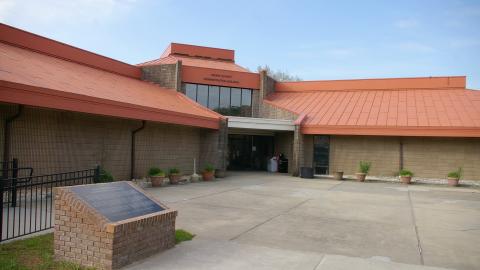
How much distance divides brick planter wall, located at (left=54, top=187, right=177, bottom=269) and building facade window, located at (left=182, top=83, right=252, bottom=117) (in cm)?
2162

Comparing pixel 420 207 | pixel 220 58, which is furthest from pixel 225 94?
pixel 420 207

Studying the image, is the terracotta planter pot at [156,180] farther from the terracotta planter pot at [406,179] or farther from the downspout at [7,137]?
the terracotta planter pot at [406,179]

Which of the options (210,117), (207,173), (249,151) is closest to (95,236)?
(207,173)

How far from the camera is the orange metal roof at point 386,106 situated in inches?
930

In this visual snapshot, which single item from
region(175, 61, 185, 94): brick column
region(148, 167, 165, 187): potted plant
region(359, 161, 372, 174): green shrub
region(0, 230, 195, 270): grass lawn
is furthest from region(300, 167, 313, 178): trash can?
region(0, 230, 195, 270): grass lawn

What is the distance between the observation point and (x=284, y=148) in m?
28.6

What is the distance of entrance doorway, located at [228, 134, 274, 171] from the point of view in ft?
98.9

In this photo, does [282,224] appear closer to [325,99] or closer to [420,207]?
[420,207]

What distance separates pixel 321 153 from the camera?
87.3 feet

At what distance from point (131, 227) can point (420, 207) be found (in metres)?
10.4

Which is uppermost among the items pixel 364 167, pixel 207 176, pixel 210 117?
pixel 210 117

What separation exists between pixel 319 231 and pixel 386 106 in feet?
65.8

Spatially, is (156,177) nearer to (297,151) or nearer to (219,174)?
(219,174)

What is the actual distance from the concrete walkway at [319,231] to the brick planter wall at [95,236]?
295 millimetres
